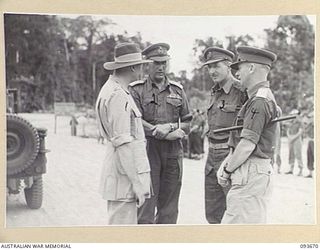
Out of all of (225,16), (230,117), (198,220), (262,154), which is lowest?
(198,220)

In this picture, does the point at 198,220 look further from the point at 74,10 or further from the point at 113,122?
the point at 74,10

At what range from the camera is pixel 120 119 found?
178 cm

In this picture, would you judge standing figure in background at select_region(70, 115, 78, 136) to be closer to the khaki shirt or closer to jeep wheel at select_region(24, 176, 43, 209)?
the khaki shirt

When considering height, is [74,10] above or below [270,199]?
above

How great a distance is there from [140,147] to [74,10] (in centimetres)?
50

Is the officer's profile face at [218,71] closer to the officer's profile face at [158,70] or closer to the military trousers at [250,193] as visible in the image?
the officer's profile face at [158,70]

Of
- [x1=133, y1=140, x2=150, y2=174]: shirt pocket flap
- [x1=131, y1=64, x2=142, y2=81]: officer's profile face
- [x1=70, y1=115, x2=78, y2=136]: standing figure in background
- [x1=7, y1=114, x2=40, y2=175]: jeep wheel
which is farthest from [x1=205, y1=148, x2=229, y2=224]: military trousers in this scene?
[x1=7, y1=114, x2=40, y2=175]: jeep wheel

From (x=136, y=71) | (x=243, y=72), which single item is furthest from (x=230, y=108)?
(x=136, y=71)

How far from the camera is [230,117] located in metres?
1.83

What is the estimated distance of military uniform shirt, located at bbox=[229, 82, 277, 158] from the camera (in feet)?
5.86

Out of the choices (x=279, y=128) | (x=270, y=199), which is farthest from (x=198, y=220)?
(x=279, y=128)

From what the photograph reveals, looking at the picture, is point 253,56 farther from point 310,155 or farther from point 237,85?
point 310,155

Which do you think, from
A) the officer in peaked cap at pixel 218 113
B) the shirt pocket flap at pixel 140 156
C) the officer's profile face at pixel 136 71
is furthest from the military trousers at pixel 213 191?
the officer's profile face at pixel 136 71

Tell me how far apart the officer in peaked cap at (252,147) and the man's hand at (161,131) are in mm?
211
